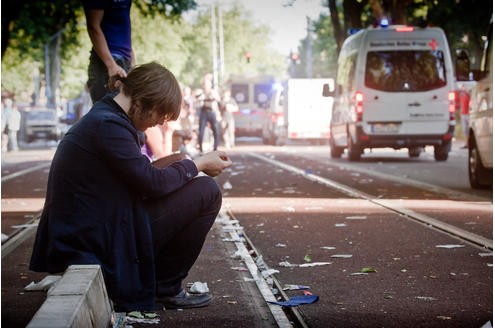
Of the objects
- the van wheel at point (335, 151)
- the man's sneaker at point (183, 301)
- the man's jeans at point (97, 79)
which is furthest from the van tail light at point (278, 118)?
the man's sneaker at point (183, 301)

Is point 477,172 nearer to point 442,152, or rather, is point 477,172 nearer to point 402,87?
point 402,87

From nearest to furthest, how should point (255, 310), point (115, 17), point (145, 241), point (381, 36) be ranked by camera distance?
1. point (145, 241)
2. point (255, 310)
3. point (115, 17)
4. point (381, 36)

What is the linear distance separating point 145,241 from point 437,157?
59.7 feet

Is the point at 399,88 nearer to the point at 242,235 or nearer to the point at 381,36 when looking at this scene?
the point at 381,36

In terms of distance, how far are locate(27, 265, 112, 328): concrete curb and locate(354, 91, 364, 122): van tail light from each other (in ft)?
56.1

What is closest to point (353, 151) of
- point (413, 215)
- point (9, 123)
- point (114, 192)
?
point (413, 215)

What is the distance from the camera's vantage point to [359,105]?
21688 mm

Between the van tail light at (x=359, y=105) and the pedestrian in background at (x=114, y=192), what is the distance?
16690 millimetres

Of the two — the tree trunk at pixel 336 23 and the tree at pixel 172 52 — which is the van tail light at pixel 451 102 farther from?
the tree at pixel 172 52

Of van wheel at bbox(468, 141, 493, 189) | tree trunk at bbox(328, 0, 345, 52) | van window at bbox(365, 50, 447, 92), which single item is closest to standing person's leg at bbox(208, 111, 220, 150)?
van window at bbox(365, 50, 447, 92)

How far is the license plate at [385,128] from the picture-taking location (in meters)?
21.7

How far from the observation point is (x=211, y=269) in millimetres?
7020

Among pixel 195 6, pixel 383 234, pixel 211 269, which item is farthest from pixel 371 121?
pixel 195 6

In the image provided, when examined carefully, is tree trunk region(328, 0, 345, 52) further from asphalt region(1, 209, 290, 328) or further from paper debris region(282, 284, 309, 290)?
paper debris region(282, 284, 309, 290)
